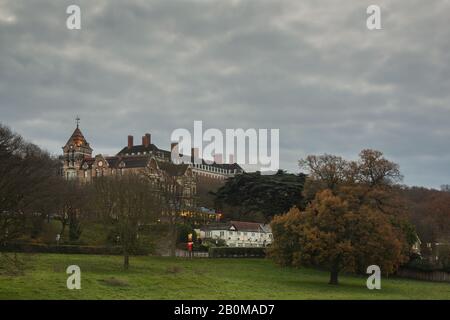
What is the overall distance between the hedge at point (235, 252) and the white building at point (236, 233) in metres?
22.6

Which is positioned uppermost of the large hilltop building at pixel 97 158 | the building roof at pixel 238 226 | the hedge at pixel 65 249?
the large hilltop building at pixel 97 158

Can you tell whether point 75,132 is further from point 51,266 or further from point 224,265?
point 51,266

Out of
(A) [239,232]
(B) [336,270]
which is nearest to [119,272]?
(B) [336,270]

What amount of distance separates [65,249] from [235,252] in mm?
20893

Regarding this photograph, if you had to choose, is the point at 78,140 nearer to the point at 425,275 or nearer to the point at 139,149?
the point at 139,149

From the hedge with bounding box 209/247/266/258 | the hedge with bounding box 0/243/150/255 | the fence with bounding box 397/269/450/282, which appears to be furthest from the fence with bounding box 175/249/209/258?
the fence with bounding box 397/269/450/282

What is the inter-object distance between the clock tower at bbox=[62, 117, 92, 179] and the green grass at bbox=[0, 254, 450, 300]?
105 metres

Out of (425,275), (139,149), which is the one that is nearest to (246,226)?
(425,275)

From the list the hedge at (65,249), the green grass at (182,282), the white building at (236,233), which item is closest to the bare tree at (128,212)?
the green grass at (182,282)

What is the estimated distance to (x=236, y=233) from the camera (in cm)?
10500

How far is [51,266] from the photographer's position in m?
45.4

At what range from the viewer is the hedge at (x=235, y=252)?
70.6 metres

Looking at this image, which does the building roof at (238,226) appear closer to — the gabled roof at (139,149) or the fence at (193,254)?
the fence at (193,254)
